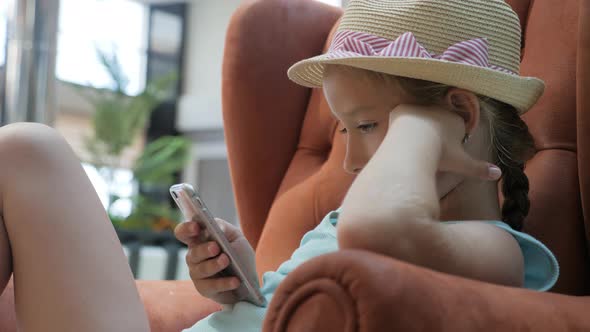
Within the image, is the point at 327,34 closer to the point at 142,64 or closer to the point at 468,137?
the point at 468,137

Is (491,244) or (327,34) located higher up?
(327,34)

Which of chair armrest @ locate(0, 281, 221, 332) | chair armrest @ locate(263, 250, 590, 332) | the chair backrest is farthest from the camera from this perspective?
chair armrest @ locate(0, 281, 221, 332)

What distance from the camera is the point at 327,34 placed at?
165 centimetres

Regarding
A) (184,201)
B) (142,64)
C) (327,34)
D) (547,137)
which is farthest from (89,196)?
(142,64)

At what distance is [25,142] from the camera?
38.4 inches

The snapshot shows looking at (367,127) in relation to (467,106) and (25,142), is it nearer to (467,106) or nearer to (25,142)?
(467,106)

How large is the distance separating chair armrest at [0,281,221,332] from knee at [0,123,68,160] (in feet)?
1.08

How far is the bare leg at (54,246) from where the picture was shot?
0.95 meters

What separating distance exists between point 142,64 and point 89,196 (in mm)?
6305

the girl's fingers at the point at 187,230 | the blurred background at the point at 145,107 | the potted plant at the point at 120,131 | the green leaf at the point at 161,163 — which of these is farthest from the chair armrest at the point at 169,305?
the green leaf at the point at 161,163

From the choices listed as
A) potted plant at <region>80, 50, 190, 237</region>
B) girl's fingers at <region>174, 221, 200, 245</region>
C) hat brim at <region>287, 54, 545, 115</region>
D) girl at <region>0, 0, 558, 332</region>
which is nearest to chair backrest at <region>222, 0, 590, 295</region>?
girl at <region>0, 0, 558, 332</region>

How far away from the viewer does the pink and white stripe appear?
91 cm

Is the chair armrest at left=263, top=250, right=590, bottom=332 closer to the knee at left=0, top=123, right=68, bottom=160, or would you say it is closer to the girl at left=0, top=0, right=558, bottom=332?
the girl at left=0, top=0, right=558, bottom=332

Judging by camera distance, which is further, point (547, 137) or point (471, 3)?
point (547, 137)
